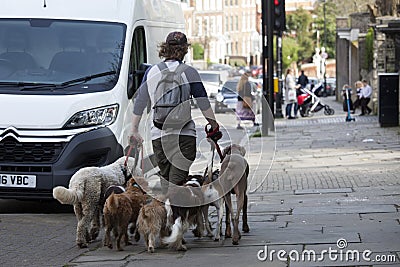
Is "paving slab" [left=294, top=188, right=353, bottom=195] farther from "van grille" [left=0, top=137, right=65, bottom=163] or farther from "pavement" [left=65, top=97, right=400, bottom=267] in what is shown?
"van grille" [left=0, top=137, right=65, bottom=163]

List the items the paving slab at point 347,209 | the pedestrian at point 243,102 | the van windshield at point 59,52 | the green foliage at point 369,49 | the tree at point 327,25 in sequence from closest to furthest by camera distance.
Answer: the paving slab at point 347,209
the van windshield at point 59,52
the pedestrian at point 243,102
the green foliage at point 369,49
the tree at point 327,25

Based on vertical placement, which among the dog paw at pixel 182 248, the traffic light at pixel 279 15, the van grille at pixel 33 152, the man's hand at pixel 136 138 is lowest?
the dog paw at pixel 182 248

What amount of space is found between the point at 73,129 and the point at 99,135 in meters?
0.33

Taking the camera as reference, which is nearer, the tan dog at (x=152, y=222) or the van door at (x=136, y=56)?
the tan dog at (x=152, y=222)

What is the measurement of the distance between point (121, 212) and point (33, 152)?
280 cm

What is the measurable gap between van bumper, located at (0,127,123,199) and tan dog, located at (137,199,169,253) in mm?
2626

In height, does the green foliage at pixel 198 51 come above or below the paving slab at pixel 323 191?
above

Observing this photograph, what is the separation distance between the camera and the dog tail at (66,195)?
30.8ft

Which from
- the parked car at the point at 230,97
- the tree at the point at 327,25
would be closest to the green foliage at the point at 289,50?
the tree at the point at 327,25

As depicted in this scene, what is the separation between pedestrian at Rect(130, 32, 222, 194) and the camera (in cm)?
938

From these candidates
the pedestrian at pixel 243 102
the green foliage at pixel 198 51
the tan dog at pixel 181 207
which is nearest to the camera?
the tan dog at pixel 181 207

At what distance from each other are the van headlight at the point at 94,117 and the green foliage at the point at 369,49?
27.9 meters

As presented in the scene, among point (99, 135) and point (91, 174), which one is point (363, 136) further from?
point (91, 174)

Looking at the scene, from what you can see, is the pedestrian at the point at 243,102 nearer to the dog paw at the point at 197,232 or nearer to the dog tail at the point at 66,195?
the dog paw at the point at 197,232
